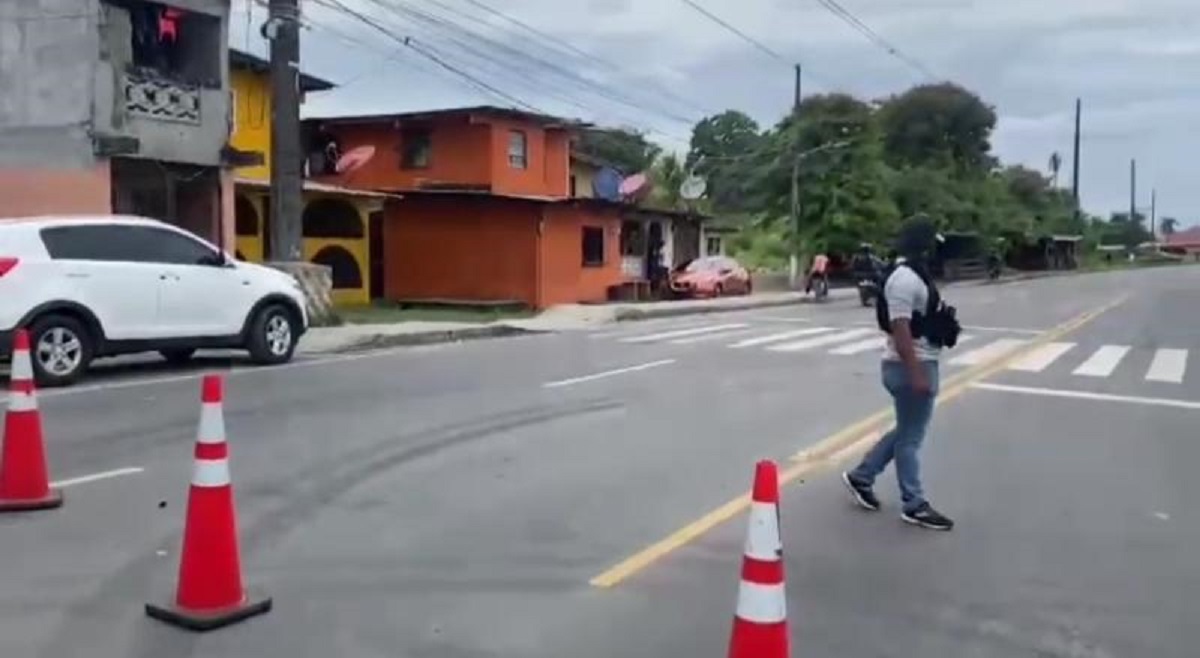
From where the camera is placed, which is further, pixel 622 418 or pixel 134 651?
pixel 622 418

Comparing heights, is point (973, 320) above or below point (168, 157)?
below

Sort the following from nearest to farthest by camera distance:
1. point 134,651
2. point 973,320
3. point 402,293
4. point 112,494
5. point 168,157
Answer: point 134,651
point 112,494
point 168,157
point 973,320
point 402,293

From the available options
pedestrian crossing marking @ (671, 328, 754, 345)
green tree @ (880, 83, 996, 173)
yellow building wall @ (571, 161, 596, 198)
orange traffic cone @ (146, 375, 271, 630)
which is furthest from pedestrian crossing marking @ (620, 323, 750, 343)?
green tree @ (880, 83, 996, 173)

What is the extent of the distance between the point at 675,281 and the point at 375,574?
123 ft

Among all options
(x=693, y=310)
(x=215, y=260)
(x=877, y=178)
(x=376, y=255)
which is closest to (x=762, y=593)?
(x=215, y=260)

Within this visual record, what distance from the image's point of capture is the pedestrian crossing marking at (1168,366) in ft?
55.4

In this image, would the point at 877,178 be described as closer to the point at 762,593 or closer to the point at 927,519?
the point at 927,519

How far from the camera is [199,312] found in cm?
1559

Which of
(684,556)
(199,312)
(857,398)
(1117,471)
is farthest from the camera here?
(199,312)

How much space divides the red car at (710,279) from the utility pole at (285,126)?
2186 cm

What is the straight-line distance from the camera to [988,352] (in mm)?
20266

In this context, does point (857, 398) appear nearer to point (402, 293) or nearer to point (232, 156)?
point (232, 156)

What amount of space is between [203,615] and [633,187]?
42.2m

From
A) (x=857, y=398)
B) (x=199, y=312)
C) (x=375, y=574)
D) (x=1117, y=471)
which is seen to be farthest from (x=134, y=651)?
(x=199, y=312)
